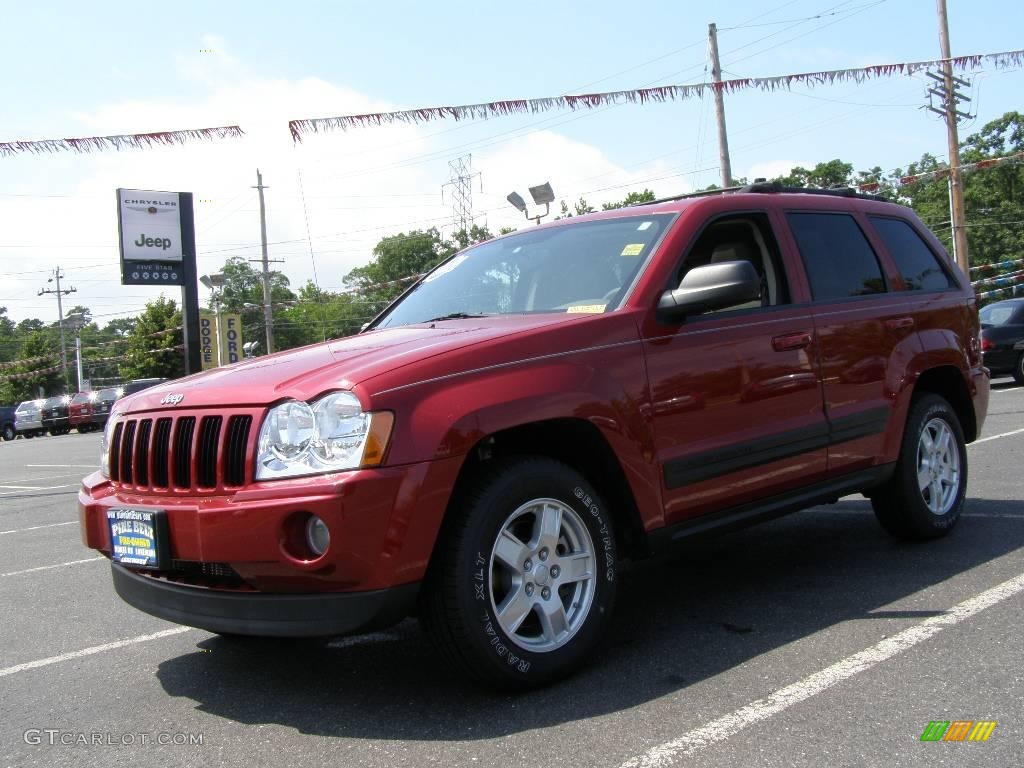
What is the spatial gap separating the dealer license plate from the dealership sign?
27162 mm

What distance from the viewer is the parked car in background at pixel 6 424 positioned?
4516cm

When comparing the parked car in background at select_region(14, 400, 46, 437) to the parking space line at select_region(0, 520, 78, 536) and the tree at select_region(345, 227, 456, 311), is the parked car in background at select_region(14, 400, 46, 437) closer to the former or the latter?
the parking space line at select_region(0, 520, 78, 536)

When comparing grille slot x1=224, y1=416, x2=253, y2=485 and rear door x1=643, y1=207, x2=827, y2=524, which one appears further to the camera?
rear door x1=643, y1=207, x2=827, y2=524

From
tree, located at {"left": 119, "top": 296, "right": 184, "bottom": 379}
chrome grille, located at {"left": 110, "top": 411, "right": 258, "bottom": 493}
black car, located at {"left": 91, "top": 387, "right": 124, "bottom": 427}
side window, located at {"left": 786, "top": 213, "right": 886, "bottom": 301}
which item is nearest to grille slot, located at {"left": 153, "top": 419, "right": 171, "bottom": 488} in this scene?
chrome grille, located at {"left": 110, "top": 411, "right": 258, "bottom": 493}

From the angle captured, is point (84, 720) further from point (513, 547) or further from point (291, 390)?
point (513, 547)

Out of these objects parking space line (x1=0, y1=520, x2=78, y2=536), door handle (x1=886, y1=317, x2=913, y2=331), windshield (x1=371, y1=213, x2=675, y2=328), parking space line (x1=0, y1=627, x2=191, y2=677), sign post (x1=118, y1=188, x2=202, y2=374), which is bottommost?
parking space line (x1=0, y1=627, x2=191, y2=677)

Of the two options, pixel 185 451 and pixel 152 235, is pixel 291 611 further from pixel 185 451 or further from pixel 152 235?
pixel 152 235

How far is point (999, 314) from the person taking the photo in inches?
695

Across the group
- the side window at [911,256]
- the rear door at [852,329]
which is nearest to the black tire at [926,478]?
the rear door at [852,329]

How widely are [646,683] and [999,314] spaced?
54.3ft

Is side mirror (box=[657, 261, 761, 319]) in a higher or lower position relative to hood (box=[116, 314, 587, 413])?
higher

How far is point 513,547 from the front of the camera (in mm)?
3371

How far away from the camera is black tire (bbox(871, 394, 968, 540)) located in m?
5.12

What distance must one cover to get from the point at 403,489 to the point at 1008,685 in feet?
6.78
